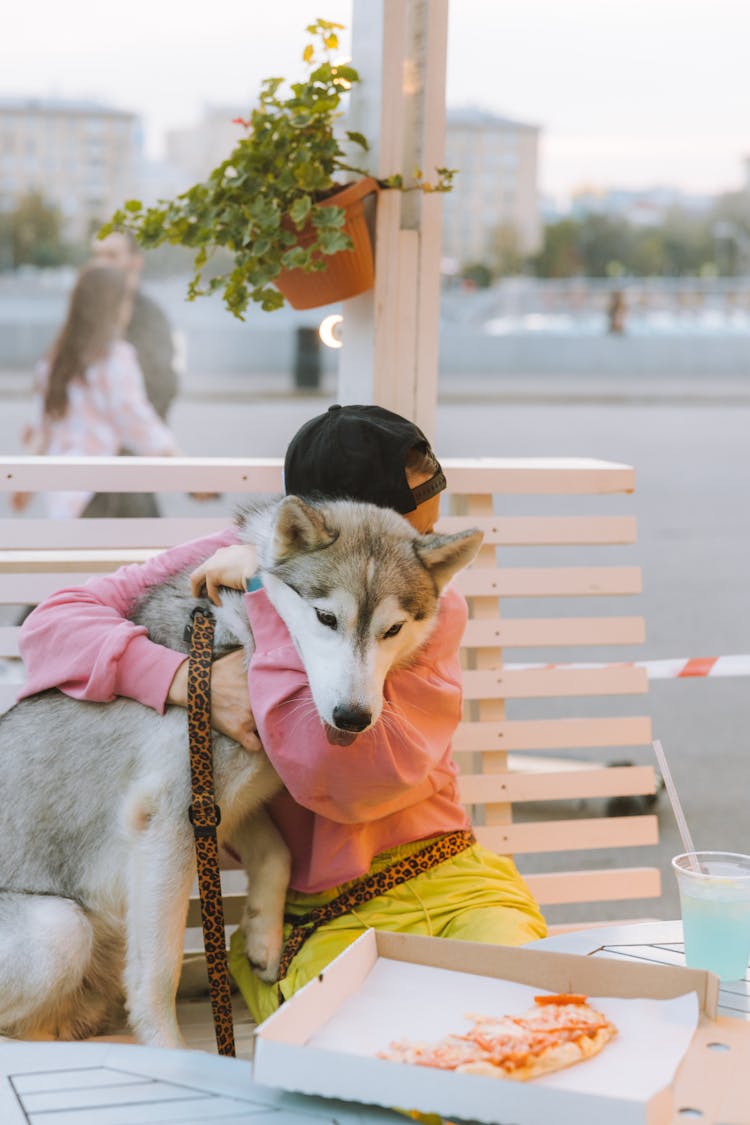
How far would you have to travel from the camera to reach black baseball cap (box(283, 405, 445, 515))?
7.29 ft

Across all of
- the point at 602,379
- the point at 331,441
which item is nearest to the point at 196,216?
the point at 331,441

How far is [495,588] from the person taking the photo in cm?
328

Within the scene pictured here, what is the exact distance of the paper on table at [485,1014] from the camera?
129 cm

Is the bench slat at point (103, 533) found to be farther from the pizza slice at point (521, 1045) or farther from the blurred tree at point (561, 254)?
the blurred tree at point (561, 254)

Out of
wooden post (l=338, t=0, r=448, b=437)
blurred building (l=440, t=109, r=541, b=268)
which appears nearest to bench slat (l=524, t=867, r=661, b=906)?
wooden post (l=338, t=0, r=448, b=437)

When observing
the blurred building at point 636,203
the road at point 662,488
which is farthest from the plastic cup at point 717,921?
the blurred building at point 636,203

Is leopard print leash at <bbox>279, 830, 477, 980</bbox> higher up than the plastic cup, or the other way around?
the plastic cup

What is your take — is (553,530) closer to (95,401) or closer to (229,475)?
(229,475)

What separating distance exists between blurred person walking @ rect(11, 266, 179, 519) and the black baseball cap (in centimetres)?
365

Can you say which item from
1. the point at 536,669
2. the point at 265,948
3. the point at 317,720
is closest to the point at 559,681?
the point at 536,669

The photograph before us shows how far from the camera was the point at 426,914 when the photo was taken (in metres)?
2.29

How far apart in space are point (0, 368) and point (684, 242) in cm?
1740

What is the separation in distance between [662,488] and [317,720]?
12.1 meters

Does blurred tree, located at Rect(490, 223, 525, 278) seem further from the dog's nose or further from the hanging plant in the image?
the dog's nose
